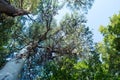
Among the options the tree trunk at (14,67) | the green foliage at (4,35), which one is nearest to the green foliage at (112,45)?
the tree trunk at (14,67)

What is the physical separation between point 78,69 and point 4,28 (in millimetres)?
8227

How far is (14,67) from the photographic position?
15.0 metres

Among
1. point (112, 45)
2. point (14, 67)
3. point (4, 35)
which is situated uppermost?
point (4, 35)

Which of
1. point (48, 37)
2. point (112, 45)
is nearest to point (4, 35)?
point (48, 37)

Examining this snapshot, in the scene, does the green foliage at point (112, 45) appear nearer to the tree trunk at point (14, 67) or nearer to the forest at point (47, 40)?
the forest at point (47, 40)

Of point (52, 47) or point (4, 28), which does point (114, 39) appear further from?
point (4, 28)

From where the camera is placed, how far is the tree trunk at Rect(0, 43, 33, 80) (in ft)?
44.4

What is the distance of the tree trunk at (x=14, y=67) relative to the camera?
13527 millimetres

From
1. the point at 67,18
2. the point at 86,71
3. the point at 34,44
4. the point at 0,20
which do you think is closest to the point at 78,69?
the point at 86,71

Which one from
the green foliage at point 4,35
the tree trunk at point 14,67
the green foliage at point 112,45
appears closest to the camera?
the tree trunk at point 14,67

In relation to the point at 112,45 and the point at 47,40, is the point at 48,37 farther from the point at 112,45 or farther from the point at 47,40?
the point at 112,45

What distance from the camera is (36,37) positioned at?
19.6 meters

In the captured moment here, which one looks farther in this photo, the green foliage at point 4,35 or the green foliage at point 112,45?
the green foliage at point 4,35

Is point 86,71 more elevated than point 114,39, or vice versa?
point 114,39
